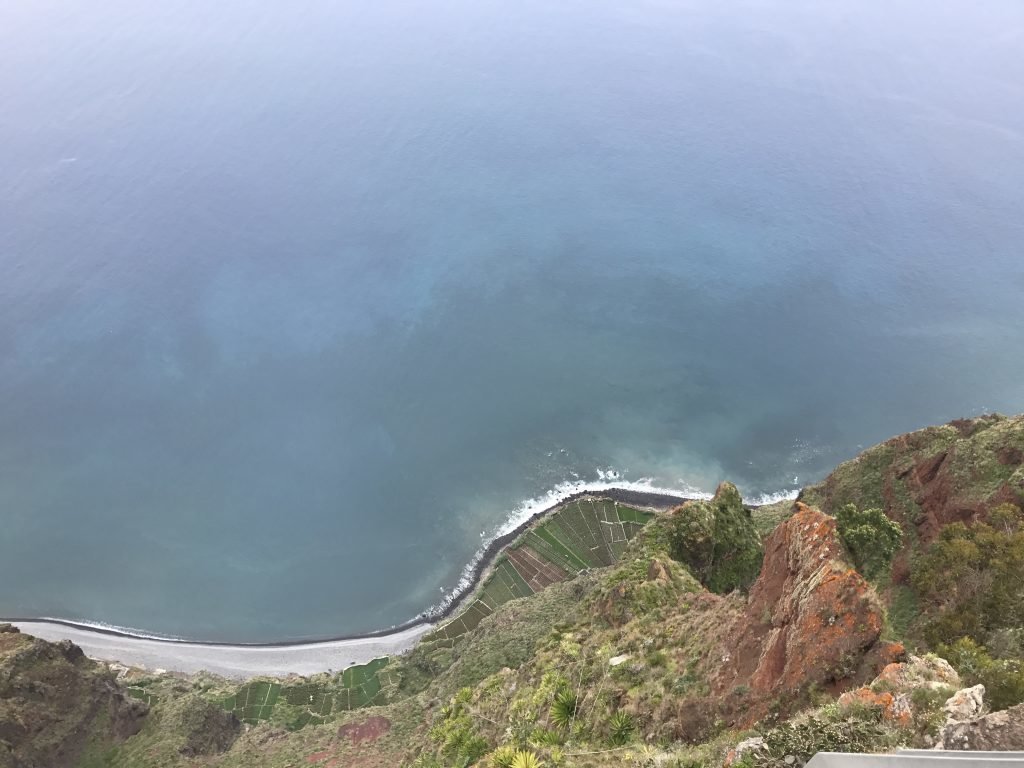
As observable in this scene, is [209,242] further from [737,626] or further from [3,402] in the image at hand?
[737,626]

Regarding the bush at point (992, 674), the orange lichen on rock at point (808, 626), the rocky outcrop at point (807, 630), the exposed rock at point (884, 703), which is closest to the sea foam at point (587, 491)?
the orange lichen on rock at point (808, 626)

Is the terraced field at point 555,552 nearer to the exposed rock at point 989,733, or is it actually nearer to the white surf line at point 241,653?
the white surf line at point 241,653

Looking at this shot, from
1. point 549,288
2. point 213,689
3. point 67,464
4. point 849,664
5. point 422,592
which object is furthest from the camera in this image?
point 549,288

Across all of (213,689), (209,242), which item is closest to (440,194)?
(209,242)

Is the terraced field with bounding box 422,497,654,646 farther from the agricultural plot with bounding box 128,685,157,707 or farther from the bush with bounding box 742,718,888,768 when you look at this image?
the bush with bounding box 742,718,888,768

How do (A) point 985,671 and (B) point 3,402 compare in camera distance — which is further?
(B) point 3,402

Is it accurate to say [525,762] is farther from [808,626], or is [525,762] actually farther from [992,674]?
[992,674]

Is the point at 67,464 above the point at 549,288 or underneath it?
underneath

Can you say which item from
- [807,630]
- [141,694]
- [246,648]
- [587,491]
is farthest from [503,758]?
[587,491]
